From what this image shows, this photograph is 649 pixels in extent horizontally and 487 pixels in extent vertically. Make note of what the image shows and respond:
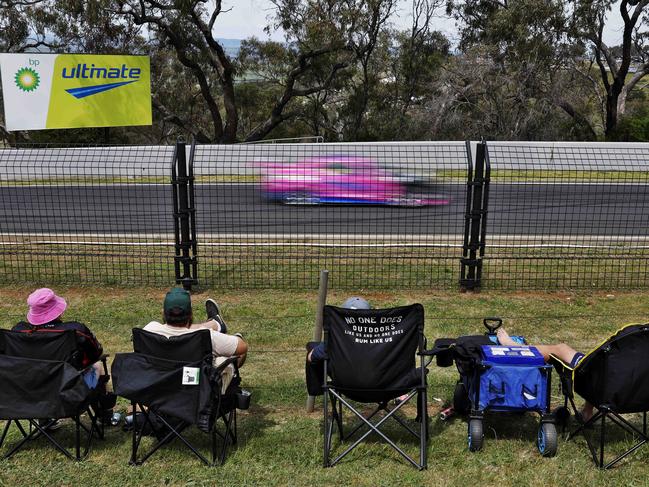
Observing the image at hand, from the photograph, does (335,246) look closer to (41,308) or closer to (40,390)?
(41,308)

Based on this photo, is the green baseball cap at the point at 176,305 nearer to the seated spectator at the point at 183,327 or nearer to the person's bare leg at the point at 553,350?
the seated spectator at the point at 183,327

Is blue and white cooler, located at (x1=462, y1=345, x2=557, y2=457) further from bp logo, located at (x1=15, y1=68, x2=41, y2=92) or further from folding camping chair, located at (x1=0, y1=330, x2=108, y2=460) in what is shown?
bp logo, located at (x1=15, y1=68, x2=41, y2=92)

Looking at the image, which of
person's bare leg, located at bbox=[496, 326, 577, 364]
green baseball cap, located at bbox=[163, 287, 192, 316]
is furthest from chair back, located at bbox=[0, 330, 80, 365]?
person's bare leg, located at bbox=[496, 326, 577, 364]

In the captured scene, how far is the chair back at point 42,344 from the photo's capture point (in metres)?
4.48

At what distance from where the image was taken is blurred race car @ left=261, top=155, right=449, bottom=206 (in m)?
11.2

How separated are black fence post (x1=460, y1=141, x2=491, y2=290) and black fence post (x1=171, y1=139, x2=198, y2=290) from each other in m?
3.81

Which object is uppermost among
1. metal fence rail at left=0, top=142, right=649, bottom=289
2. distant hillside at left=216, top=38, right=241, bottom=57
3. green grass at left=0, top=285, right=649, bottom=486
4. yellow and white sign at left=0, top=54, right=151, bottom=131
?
distant hillside at left=216, top=38, right=241, bottom=57

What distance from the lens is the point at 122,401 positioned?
5.53m

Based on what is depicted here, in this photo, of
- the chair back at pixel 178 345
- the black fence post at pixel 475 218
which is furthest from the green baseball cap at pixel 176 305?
the black fence post at pixel 475 218

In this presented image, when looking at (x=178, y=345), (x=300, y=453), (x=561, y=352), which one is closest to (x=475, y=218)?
(x=561, y=352)

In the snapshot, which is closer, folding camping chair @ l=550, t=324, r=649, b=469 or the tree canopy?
folding camping chair @ l=550, t=324, r=649, b=469

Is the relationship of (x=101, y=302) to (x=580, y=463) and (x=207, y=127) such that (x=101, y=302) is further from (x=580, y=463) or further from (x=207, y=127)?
(x=207, y=127)

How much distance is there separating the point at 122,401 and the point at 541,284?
6.18 meters

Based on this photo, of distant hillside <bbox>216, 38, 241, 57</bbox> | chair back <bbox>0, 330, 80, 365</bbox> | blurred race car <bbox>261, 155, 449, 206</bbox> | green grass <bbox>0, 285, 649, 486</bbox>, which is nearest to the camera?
green grass <bbox>0, 285, 649, 486</bbox>
